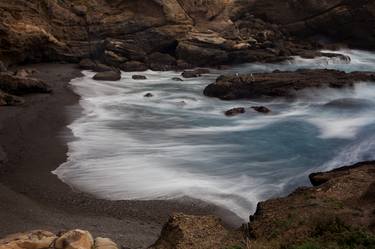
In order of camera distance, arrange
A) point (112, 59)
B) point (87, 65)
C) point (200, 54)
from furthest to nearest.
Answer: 1. point (200, 54)
2. point (112, 59)
3. point (87, 65)

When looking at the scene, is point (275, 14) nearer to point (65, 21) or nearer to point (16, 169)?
point (65, 21)

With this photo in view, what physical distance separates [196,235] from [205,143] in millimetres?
8757

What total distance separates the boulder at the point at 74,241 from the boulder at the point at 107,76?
19.9 meters

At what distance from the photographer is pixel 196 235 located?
23.0 ft

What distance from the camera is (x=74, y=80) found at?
Result: 25.4 meters

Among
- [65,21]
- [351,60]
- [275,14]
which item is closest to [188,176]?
[65,21]

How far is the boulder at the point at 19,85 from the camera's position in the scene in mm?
20828

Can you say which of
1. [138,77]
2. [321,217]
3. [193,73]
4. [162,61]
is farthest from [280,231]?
[162,61]

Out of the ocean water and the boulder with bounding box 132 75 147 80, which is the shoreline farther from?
the boulder with bounding box 132 75 147 80

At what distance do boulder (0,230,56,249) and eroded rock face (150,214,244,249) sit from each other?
1.53 metres

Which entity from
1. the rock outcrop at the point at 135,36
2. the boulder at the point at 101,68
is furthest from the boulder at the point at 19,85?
the rock outcrop at the point at 135,36

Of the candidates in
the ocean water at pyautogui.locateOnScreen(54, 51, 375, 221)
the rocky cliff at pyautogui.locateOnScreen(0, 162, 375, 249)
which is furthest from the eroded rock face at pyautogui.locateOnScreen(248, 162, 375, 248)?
the ocean water at pyautogui.locateOnScreen(54, 51, 375, 221)

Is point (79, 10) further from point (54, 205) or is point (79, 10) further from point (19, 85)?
point (54, 205)

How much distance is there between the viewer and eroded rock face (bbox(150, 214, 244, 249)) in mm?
6805
